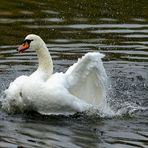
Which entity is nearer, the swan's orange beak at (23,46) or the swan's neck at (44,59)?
the swan's orange beak at (23,46)

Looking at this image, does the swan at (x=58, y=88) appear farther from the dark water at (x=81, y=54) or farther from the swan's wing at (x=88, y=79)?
the dark water at (x=81, y=54)

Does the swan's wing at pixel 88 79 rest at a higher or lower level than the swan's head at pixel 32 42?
lower

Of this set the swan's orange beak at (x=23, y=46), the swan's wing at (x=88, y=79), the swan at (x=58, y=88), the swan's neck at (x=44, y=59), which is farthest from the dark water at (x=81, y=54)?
the swan's orange beak at (x=23, y=46)

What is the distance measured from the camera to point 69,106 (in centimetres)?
1201

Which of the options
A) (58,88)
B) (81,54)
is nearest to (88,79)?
(58,88)

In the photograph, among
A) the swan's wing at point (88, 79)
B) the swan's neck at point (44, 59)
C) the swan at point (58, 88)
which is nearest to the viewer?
the swan at point (58, 88)

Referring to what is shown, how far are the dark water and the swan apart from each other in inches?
8.1

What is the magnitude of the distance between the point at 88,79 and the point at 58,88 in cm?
78

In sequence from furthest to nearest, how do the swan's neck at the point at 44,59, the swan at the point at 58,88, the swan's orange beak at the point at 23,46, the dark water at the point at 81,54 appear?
1. the swan's neck at the point at 44,59
2. the swan's orange beak at the point at 23,46
3. the swan at the point at 58,88
4. the dark water at the point at 81,54

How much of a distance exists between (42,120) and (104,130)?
1.14 meters

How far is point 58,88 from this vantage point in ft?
38.8

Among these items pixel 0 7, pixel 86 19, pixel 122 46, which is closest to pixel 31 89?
pixel 122 46

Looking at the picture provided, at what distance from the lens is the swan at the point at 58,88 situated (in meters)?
11.8

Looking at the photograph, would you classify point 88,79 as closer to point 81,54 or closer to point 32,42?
point 32,42
